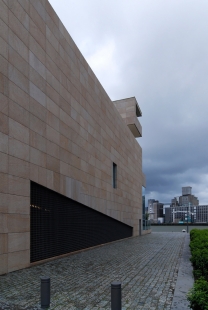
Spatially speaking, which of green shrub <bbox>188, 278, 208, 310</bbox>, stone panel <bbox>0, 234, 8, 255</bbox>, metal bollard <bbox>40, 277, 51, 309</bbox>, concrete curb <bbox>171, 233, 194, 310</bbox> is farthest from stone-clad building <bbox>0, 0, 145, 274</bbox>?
green shrub <bbox>188, 278, 208, 310</bbox>

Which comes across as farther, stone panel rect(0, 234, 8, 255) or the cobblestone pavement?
stone panel rect(0, 234, 8, 255)

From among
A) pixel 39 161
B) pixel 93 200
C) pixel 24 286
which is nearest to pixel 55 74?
pixel 39 161

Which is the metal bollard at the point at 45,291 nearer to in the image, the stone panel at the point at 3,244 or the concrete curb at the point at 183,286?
the concrete curb at the point at 183,286

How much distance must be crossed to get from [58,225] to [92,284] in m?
6.83

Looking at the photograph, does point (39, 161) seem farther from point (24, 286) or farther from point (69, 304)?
point (69, 304)

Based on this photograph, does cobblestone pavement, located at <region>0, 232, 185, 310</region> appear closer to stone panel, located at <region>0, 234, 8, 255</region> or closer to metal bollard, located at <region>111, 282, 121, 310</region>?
stone panel, located at <region>0, 234, 8, 255</region>

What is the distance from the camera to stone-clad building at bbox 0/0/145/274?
11.6 m

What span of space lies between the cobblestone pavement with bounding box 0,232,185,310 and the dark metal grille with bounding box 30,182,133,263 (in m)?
1.13

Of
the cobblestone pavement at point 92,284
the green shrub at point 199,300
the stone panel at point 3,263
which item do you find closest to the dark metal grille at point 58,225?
the cobblestone pavement at point 92,284

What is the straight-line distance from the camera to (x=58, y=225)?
617 inches

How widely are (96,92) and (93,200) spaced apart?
333 inches

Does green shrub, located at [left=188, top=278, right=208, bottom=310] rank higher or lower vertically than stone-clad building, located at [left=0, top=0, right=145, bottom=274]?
lower

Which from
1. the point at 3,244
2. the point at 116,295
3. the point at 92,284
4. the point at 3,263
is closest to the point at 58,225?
the point at 3,244

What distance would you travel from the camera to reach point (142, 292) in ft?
27.2
